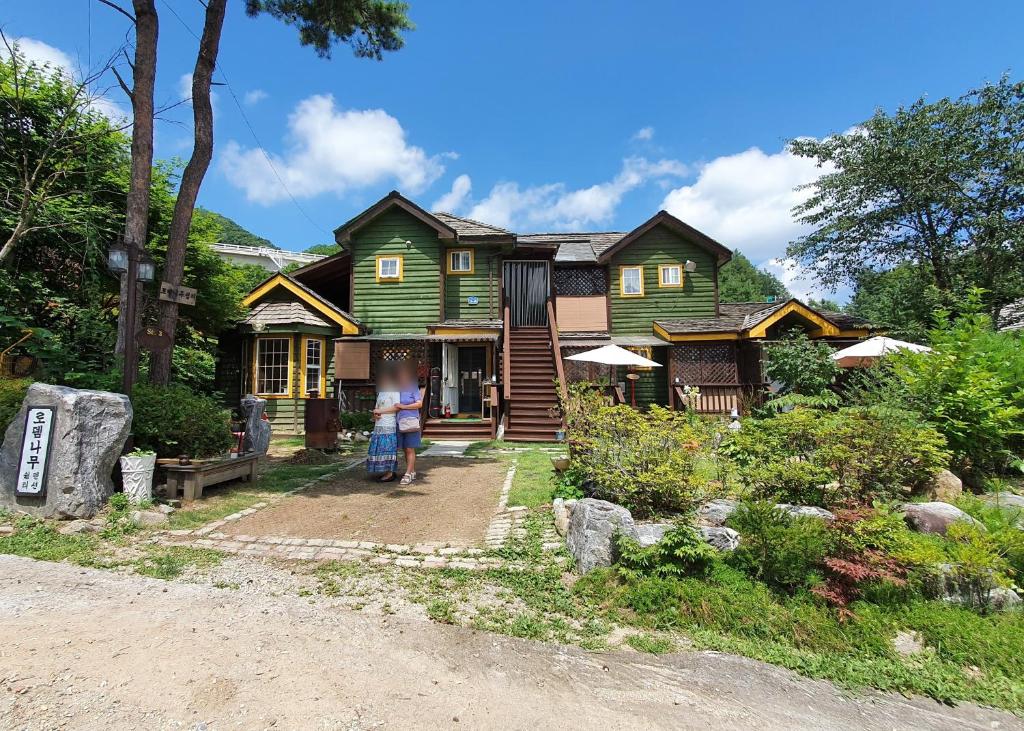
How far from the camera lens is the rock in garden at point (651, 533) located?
3896mm

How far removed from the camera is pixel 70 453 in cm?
502

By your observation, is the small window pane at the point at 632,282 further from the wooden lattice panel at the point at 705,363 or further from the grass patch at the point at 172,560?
the grass patch at the point at 172,560

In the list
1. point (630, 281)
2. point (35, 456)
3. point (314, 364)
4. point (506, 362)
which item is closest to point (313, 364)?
point (314, 364)

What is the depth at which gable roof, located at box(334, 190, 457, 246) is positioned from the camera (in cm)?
1449

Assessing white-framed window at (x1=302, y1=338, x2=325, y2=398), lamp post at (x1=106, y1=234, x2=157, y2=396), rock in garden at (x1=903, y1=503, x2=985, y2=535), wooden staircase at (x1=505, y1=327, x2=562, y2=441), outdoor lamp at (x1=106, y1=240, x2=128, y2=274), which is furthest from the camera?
white-framed window at (x1=302, y1=338, x2=325, y2=398)

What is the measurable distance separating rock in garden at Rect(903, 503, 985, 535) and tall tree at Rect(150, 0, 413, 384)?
9.60 m

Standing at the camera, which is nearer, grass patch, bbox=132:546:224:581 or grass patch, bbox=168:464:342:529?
grass patch, bbox=132:546:224:581

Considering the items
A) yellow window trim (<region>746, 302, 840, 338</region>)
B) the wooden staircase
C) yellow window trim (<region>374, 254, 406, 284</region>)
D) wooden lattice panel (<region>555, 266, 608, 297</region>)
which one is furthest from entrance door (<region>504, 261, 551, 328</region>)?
yellow window trim (<region>746, 302, 840, 338</region>)

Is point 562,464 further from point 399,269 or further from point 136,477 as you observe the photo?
point 399,269

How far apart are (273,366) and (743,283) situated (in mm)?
45039

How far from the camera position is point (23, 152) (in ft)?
30.6

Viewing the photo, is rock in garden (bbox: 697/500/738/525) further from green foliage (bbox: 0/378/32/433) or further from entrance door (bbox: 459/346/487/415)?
entrance door (bbox: 459/346/487/415)

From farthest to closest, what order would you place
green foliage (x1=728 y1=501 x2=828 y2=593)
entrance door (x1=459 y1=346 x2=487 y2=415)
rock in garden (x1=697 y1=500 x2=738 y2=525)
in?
entrance door (x1=459 y1=346 x2=487 y2=415) < rock in garden (x1=697 y1=500 x2=738 y2=525) < green foliage (x1=728 y1=501 x2=828 y2=593)

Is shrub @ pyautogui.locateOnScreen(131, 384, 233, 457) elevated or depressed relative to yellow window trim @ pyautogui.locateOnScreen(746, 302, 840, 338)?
depressed
